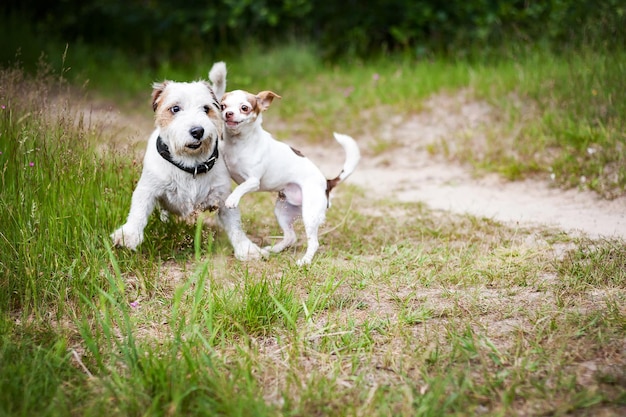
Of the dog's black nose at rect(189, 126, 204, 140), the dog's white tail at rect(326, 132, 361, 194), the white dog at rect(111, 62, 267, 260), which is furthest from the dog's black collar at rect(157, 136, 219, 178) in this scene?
the dog's white tail at rect(326, 132, 361, 194)

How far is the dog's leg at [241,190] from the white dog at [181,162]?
0.14 m

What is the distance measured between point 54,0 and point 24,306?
10295 millimetres

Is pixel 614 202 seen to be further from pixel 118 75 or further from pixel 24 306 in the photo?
pixel 118 75

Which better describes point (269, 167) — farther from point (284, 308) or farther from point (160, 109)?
point (284, 308)

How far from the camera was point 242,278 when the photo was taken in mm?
3344

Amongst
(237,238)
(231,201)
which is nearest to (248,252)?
(237,238)

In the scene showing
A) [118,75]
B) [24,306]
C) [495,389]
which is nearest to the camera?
[495,389]

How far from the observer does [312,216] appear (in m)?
3.71

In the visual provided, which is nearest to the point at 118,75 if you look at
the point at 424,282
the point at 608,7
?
the point at 608,7

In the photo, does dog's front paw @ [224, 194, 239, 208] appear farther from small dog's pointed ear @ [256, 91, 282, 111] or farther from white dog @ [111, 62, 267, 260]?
small dog's pointed ear @ [256, 91, 282, 111]

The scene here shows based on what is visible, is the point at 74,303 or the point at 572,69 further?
the point at 572,69

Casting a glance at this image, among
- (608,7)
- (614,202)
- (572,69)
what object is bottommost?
(614,202)

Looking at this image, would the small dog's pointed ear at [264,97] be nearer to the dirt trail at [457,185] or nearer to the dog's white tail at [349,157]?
the dog's white tail at [349,157]

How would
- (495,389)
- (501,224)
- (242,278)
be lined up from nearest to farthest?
(495,389) < (242,278) < (501,224)
